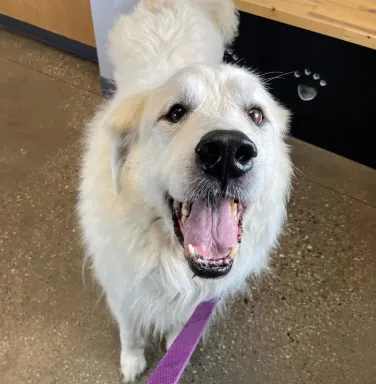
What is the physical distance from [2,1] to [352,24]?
7.40 ft

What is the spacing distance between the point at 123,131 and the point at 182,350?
0.72 m

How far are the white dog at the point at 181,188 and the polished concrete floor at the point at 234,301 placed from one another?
330mm

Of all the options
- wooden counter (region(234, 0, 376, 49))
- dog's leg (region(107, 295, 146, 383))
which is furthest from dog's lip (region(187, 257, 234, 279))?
wooden counter (region(234, 0, 376, 49))

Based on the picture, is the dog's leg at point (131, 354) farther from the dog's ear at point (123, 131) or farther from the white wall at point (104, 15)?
the white wall at point (104, 15)

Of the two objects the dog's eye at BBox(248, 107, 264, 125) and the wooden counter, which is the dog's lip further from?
the wooden counter

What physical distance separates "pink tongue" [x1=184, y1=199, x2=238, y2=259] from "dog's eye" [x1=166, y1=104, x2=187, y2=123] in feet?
0.81

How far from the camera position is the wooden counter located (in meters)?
2.27

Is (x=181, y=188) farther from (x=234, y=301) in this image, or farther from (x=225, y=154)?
(x=234, y=301)

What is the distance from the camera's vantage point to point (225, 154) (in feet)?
3.78

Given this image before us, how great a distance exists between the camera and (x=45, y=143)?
8.87 ft

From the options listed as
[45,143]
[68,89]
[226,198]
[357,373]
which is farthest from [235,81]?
[68,89]

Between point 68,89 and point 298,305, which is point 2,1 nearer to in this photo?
point 68,89

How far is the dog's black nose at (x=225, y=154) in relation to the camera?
1.14 metres

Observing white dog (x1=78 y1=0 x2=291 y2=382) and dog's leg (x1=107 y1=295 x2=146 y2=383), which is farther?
dog's leg (x1=107 y1=295 x2=146 y2=383)
